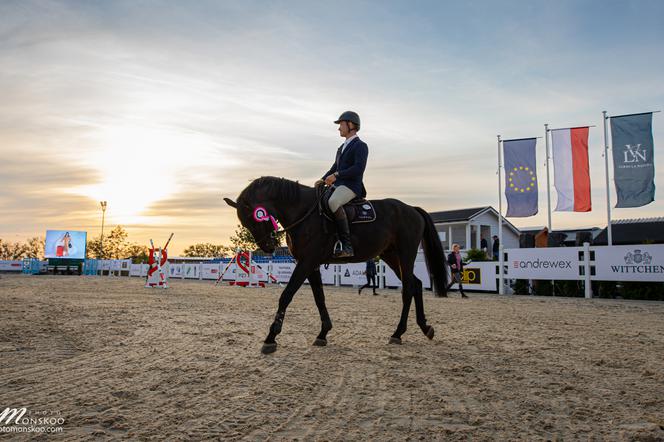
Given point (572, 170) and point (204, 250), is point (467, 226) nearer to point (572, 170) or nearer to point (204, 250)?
point (572, 170)

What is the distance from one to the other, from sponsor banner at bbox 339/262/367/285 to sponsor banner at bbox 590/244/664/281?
1126 centimetres

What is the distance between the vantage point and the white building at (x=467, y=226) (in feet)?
142

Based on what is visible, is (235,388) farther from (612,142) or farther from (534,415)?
(612,142)

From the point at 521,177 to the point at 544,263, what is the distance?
648cm

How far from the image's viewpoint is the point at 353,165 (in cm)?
642

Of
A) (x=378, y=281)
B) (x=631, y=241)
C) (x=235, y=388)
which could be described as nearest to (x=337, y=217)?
(x=235, y=388)

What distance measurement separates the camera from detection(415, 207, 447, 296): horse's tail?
741 centimetres

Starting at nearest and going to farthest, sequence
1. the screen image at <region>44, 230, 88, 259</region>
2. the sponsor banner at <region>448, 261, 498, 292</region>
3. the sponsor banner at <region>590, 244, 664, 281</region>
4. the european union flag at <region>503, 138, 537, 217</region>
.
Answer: the sponsor banner at <region>590, 244, 664, 281</region> < the sponsor banner at <region>448, 261, 498, 292</region> < the european union flag at <region>503, 138, 537, 217</region> < the screen image at <region>44, 230, 88, 259</region>

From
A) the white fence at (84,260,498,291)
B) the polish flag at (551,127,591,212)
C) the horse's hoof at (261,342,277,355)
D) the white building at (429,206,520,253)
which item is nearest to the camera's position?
the horse's hoof at (261,342,277,355)

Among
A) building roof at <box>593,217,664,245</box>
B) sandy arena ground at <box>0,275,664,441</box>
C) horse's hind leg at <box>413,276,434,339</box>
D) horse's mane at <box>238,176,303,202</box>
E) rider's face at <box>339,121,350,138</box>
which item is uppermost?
building roof at <box>593,217,664,245</box>

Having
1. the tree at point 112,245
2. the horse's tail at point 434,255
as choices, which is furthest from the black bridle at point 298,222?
the tree at point 112,245

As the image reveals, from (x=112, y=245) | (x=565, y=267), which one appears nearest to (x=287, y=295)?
(x=565, y=267)

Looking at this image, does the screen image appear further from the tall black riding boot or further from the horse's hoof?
the horse's hoof

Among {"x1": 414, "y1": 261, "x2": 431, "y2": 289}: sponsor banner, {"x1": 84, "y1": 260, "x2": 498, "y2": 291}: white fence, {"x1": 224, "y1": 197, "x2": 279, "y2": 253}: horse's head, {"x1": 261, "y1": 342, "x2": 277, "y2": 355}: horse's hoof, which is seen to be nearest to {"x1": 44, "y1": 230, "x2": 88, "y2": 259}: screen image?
{"x1": 84, "y1": 260, "x2": 498, "y2": 291}: white fence
